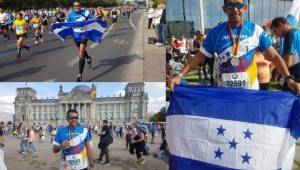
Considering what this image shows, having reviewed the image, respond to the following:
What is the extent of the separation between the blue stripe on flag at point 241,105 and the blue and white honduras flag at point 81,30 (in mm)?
3667

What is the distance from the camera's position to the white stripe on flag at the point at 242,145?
388cm

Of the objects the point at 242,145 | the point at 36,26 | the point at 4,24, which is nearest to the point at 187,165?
the point at 242,145

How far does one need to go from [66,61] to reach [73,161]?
269 centimetres

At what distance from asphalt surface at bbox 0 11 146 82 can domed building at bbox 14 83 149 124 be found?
0.20 metres

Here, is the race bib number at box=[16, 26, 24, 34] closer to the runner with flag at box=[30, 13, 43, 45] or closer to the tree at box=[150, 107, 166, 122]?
the runner with flag at box=[30, 13, 43, 45]

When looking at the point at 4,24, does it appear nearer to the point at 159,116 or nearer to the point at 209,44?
the point at 159,116

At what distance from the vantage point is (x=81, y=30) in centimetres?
767

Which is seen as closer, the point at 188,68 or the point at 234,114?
the point at 234,114

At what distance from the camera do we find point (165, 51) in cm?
806

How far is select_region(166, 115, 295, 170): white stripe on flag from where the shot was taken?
12.7 feet

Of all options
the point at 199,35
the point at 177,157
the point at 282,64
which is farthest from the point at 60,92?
the point at 282,64

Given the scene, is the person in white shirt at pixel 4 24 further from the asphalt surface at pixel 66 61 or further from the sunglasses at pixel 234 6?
the sunglasses at pixel 234 6

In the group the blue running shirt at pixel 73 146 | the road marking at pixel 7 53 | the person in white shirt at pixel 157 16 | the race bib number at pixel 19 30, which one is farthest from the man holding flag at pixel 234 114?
the race bib number at pixel 19 30

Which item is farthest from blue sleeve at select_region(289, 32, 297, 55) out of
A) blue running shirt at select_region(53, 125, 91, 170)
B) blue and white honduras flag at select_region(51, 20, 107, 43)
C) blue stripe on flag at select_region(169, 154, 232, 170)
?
blue and white honduras flag at select_region(51, 20, 107, 43)
